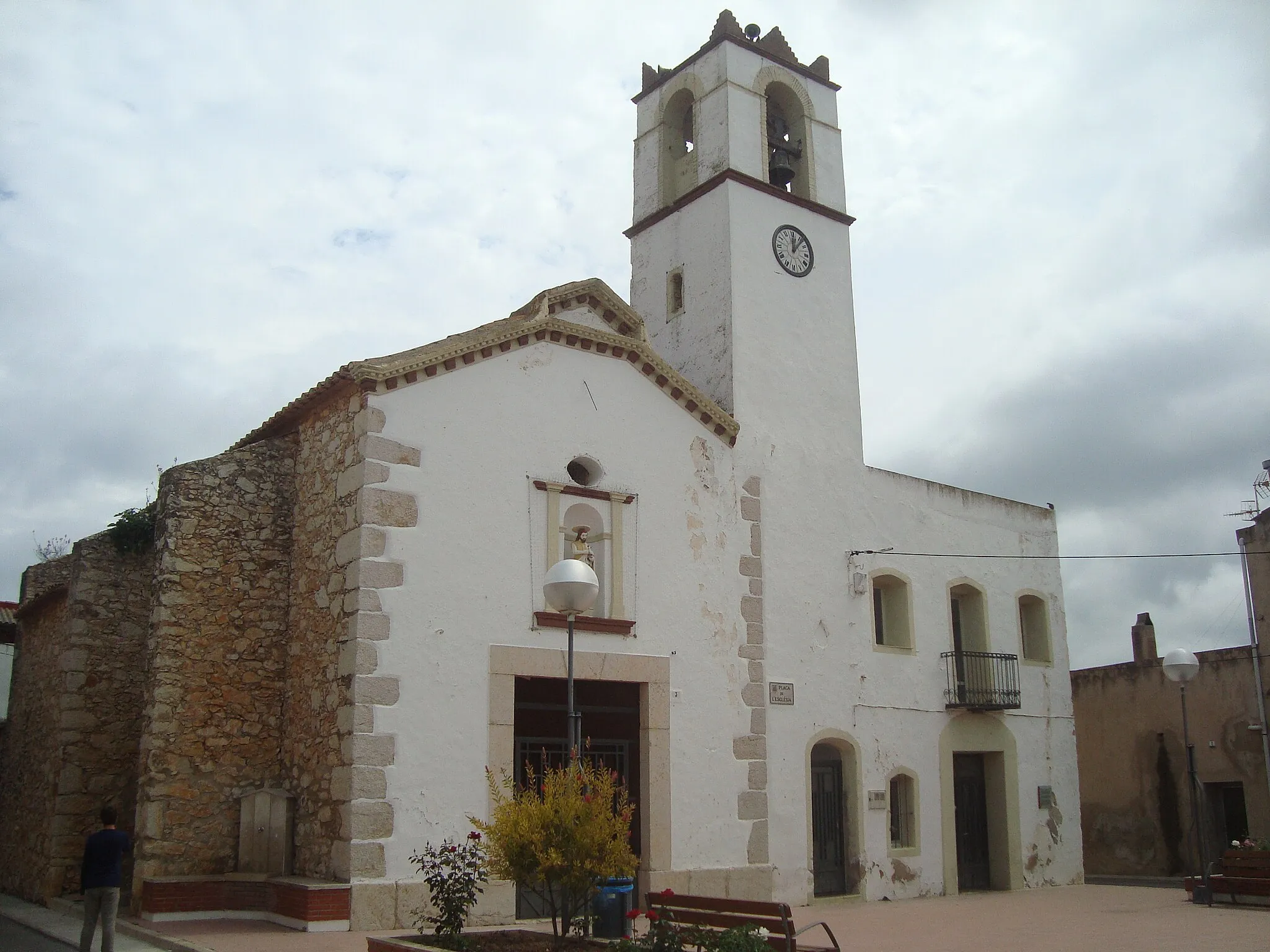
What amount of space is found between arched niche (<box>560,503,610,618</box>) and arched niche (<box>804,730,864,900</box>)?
4061 mm

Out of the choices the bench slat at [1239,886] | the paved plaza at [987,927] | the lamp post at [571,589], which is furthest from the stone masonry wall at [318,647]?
the bench slat at [1239,886]

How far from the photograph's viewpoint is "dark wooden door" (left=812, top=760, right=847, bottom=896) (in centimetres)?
1652

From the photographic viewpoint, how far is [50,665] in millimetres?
16219

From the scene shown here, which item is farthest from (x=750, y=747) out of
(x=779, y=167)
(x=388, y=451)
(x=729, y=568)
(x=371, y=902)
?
(x=779, y=167)

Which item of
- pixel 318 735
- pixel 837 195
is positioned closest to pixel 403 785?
pixel 318 735

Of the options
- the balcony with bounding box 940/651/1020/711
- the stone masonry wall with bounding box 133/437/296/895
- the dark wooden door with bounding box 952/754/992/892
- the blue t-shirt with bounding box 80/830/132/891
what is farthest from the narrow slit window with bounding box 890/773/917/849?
the blue t-shirt with bounding box 80/830/132/891

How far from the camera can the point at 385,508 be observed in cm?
1299

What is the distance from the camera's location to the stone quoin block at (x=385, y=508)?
42.2 ft

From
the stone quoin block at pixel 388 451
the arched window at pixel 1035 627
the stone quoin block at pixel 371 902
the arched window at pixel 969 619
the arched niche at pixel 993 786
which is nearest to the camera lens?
the stone quoin block at pixel 371 902

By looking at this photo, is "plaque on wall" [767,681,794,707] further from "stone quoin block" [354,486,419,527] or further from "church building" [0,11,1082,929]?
"stone quoin block" [354,486,419,527]

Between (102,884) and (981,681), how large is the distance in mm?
13433

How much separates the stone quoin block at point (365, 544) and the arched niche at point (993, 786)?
9.84m

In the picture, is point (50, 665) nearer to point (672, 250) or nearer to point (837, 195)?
point (672, 250)

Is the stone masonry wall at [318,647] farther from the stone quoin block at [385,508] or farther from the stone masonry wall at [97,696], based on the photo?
the stone masonry wall at [97,696]
